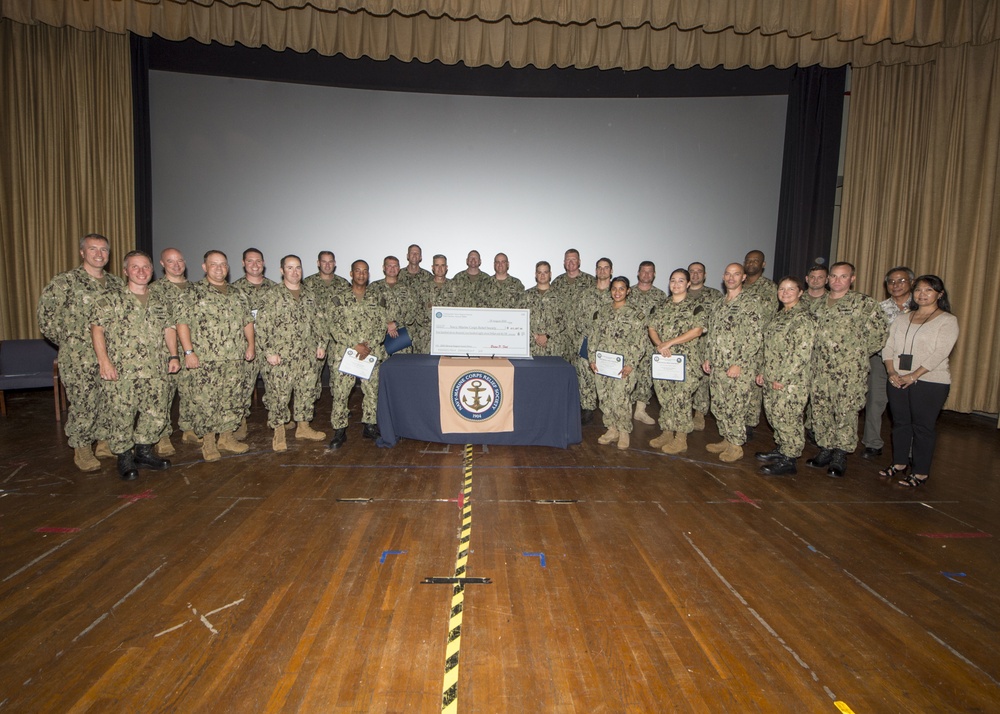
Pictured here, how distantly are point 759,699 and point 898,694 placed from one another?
56 cm

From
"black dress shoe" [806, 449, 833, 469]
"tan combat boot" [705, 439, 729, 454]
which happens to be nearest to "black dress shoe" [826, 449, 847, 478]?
"black dress shoe" [806, 449, 833, 469]

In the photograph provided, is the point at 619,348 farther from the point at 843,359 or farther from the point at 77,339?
the point at 77,339

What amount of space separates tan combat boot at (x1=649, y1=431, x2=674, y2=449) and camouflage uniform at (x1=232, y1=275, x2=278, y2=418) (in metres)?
3.65

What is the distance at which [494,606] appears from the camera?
2.67 m

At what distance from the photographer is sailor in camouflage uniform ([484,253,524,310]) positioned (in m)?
6.76

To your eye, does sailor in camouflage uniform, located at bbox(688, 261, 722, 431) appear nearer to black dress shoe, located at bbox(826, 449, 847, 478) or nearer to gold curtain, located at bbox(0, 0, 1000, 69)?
black dress shoe, located at bbox(826, 449, 847, 478)

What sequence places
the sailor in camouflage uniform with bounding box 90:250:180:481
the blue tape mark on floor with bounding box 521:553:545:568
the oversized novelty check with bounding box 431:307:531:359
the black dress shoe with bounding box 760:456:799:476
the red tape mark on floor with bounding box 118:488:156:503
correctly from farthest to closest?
the oversized novelty check with bounding box 431:307:531:359 → the black dress shoe with bounding box 760:456:799:476 → the sailor in camouflage uniform with bounding box 90:250:180:481 → the red tape mark on floor with bounding box 118:488:156:503 → the blue tape mark on floor with bounding box 521:553:545:568

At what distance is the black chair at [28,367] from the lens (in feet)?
19.4

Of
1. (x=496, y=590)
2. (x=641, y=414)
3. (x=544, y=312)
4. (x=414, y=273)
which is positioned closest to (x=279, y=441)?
(x=414, y=273)

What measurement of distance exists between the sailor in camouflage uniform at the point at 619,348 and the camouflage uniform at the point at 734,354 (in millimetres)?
628

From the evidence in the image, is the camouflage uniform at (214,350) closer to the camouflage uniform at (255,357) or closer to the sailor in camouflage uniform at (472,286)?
the camouflage uniform at (255,357)

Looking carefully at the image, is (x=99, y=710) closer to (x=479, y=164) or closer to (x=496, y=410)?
(x=496, y=410)

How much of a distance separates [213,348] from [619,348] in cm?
349

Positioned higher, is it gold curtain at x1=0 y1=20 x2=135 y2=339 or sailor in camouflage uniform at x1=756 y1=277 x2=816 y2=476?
gold curtain at x1=0 y1=20 x2=135 y2=339
